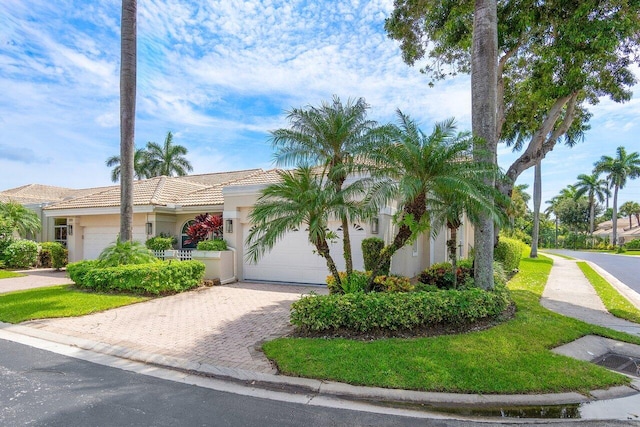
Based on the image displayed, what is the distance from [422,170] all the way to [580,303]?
7632mm

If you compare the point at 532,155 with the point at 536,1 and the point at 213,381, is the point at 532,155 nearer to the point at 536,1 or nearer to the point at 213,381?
the point at 536,1

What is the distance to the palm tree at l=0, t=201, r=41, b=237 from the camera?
19002 mm

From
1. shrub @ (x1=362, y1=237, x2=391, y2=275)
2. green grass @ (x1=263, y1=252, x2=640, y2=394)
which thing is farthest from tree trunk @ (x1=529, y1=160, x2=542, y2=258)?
green grass @ (x1=263, y1=252, x2=640, y2=394)

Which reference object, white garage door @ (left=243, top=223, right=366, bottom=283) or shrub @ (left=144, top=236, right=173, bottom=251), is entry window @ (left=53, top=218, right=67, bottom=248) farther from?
white garage door @ (left=243, top=223, right=366, bottom=283)

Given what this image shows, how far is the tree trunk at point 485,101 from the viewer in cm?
864

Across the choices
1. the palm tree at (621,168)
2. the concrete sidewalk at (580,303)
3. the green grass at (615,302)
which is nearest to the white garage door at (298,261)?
the concrete sidewalk at (580,303)

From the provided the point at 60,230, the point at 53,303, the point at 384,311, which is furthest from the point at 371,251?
the point at 60,230

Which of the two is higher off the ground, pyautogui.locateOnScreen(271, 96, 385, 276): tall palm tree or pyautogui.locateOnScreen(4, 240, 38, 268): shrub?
pyautogui.locateOnScreen(271, 96, 385, 276): tall palm tree

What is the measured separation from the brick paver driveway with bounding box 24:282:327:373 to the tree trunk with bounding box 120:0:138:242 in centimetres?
405

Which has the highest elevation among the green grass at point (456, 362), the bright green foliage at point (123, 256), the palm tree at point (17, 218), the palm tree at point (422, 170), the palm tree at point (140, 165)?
the palm tree at point (140, 165)

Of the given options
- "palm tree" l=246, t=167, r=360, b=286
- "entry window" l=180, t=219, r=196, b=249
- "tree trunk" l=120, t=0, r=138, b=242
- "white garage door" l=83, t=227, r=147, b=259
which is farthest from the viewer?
"white garage door" l=83, t=227, r=147, b=259

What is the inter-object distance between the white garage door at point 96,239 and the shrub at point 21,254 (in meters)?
2.73

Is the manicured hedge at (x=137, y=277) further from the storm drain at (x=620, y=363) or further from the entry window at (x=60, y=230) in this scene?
the entry window at (x=60, y=230)

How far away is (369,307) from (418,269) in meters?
9.28
